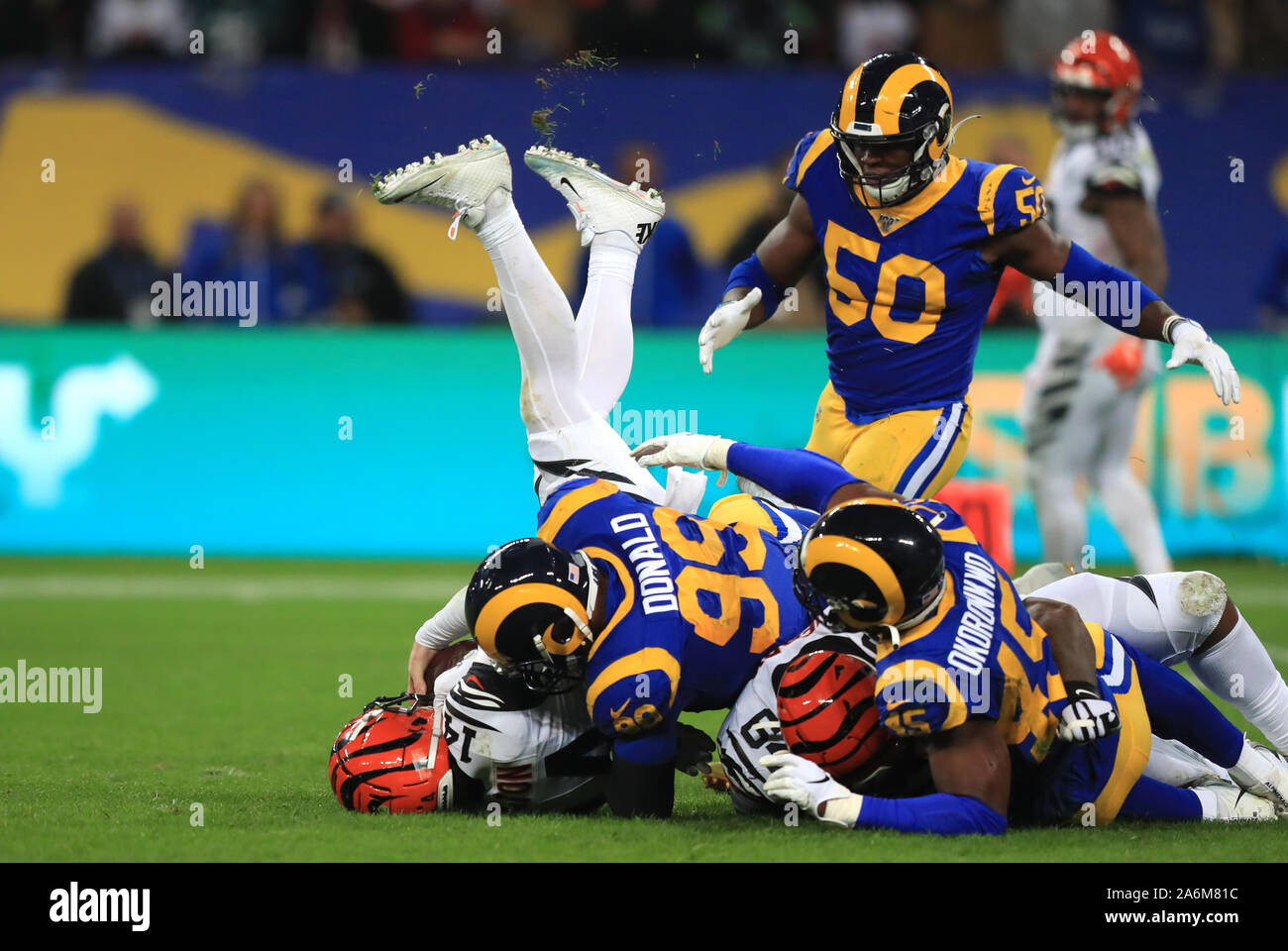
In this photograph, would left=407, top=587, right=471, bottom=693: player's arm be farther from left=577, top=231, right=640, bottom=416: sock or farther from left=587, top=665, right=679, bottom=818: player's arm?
left=577, top=231, right=640, bottom=416: sock

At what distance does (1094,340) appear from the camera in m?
9.63

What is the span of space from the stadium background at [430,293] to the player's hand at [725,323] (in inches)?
174

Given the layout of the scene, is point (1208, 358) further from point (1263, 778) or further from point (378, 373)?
point (378, 373)

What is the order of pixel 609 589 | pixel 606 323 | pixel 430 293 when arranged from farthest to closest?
1. pixel 430 293
2. pixel 606 323
3. pixel 609 589

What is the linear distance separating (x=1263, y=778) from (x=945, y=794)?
4.39ft

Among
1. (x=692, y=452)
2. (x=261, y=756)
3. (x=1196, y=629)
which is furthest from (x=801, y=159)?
(x=261, y=756)

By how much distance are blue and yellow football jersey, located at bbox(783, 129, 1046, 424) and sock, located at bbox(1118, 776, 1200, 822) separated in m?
1.90

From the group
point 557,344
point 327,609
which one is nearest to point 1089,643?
point 557,344

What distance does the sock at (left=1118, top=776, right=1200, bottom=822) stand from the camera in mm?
5191

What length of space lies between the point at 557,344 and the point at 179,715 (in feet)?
8.04

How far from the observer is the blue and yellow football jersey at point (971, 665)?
177 inches

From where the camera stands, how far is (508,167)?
6.70 meters

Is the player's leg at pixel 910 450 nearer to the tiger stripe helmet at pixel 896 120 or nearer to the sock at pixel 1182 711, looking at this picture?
the tiger stripe helmet at pixel 896 120

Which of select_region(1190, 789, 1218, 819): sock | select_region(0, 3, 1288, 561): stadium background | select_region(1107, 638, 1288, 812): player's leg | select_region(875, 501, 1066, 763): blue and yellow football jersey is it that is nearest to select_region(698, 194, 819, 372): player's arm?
select_region(875, 501, 1066, 763): blue and yellow football jersey
